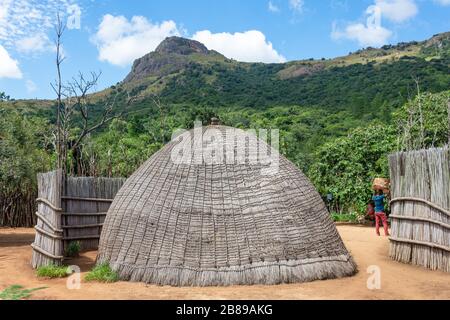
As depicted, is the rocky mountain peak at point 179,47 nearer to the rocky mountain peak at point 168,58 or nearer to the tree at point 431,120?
the rocky mountain peak at point 168,58

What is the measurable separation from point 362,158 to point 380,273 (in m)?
11.0

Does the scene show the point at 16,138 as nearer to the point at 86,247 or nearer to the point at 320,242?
the point at 86,247

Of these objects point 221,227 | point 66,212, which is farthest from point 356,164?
point 221,227

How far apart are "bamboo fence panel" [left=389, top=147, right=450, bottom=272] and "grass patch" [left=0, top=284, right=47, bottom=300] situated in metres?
7.16

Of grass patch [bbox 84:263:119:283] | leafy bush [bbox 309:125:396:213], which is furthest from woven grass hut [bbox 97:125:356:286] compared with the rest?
leafy bush [bbox 309:125:396:213]

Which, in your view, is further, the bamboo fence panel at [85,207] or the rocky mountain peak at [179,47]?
the rocky mountain peak at [179,47]

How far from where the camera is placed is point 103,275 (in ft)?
26.0

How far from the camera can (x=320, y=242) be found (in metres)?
8.02

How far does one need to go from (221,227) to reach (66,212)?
15.8ft

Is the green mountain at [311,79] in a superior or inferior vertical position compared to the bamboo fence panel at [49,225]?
superior

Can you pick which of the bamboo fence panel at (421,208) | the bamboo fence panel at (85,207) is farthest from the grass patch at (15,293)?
the bamboo fence panel at (421,208)

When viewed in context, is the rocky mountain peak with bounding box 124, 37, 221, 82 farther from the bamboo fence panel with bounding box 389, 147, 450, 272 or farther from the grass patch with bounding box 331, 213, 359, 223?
the bamboo fence panel with bounding box 389, 147, 450, 272

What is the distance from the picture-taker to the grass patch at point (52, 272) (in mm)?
8633

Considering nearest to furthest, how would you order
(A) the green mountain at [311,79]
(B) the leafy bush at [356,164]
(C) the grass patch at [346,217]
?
(B) the leafy bush at [356,164], (C) the grass patch at [346,217], (A) the green mountain at [311,79]
